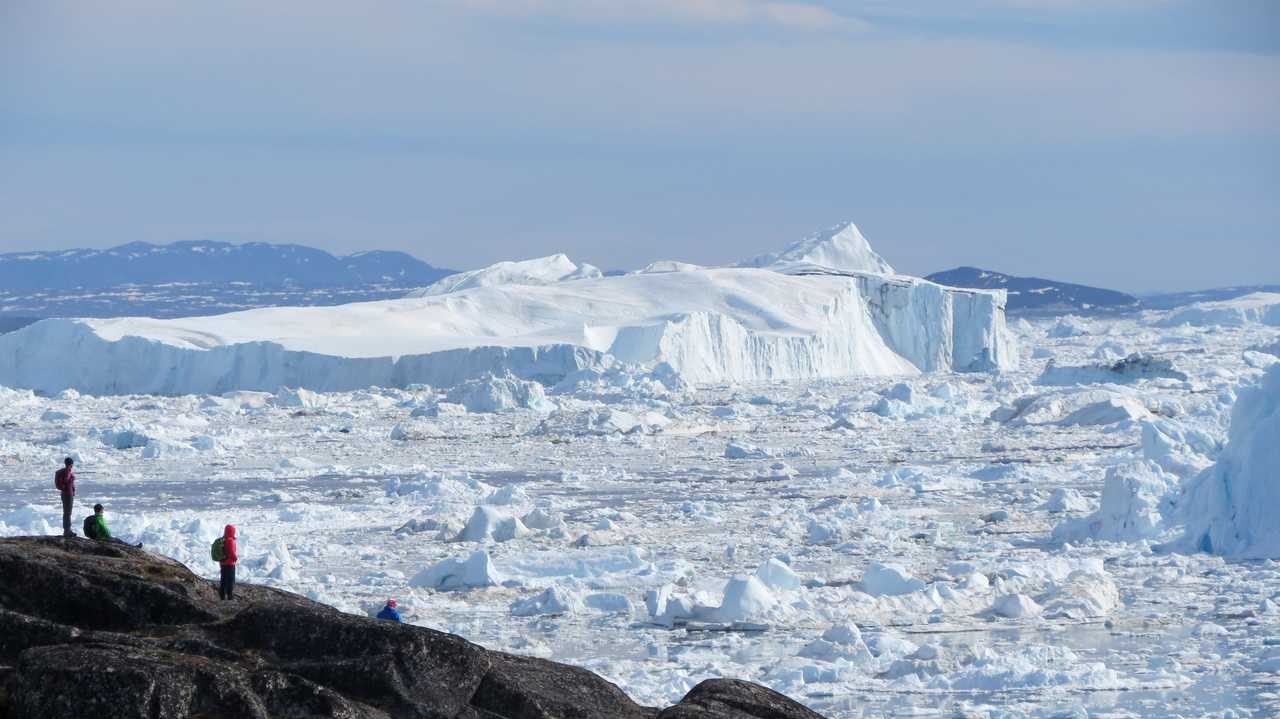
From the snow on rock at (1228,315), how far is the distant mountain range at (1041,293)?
2194cm

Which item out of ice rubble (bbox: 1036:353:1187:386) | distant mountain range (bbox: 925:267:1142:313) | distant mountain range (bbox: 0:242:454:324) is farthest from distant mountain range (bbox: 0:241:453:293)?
ice rubble (bbox: 1036:353:1187:386)

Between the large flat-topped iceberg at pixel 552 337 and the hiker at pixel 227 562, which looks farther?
the large flat-topped iceberg at pixel 552 337

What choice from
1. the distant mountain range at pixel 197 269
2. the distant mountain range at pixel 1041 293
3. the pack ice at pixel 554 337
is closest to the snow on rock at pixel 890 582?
the pack ice at pixel 554 337

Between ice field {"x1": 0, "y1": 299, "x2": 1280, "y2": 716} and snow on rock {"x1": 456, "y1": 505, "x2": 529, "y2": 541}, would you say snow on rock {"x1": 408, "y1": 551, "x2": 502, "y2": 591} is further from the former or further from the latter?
snow on rock {"x1": 456, "y1": 505, "x2": 529, "y2": 541}

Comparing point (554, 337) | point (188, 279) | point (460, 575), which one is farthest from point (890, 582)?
point (188, 279)

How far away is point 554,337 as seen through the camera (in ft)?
131

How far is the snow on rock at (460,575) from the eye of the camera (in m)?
11.9

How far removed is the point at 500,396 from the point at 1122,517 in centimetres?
1958

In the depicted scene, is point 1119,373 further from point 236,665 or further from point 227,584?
point 236,665

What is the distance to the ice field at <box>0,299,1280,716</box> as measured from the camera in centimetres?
927

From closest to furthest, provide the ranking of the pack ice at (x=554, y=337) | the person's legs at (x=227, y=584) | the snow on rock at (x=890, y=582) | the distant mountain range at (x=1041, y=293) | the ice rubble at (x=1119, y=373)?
1. the person's legs at (x=227, y=584)
2. the snow on rock at (x=890, y=582)
3. the ice rubble at (x=1119, y=373)
4. the pack ice at (x=554, y=337)
5. the distant mountain range at (x=1041, y=293)

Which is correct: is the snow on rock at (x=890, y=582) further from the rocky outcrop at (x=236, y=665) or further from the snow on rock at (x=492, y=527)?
the rocky outcrop at (x=236, y=665)

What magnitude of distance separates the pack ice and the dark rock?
32376 mm

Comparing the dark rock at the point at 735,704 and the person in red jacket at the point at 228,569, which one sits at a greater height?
the person in red jacket at the point at 228,569
